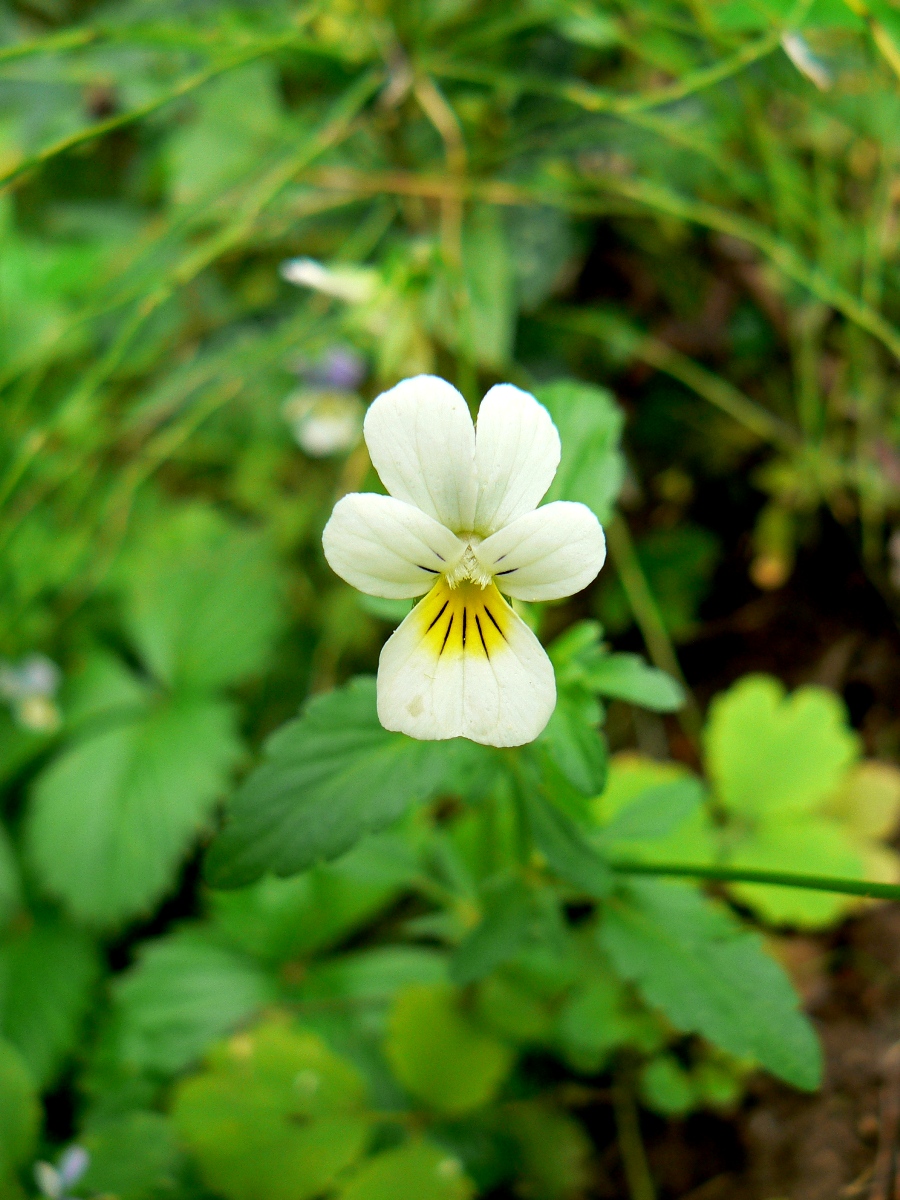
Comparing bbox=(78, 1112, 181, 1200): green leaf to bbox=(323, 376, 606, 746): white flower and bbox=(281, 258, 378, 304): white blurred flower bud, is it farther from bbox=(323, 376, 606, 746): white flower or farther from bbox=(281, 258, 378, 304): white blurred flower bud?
bbox=(281, 258, 378, 304): white blurred flower bud

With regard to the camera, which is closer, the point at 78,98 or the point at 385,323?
the point at 385,323

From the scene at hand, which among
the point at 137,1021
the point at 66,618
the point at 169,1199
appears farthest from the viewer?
the point at 66,618

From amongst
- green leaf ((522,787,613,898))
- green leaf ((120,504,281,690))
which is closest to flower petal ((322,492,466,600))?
green leaf ((522,787,613,898))

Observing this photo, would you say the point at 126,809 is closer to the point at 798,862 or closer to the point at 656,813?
the point at 656,813

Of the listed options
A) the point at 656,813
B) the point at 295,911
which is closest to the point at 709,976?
the point at 656,813

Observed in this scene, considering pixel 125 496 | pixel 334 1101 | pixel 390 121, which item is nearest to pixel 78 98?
pixel 390 121

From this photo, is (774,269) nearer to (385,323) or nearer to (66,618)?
(385,323)

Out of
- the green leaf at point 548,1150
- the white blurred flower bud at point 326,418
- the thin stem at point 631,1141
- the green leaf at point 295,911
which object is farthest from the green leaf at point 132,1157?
the white blurred flower bud at point 326,418
